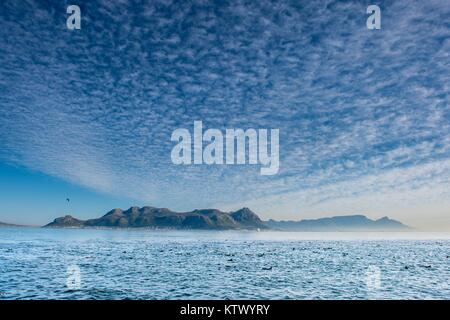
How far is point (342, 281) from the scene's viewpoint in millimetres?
31625

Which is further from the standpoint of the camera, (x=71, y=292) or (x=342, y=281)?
(x=342, y=281)
